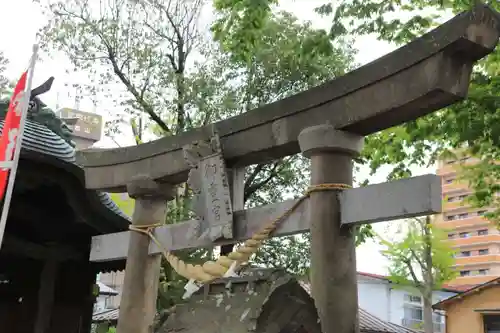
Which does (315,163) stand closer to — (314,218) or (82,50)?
(314,218)

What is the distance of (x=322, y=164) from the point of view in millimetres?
4105

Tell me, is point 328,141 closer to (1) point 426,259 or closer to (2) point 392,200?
(2) point 392,200

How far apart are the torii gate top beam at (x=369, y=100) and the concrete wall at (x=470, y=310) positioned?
50.9 ft

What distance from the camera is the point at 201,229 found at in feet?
16.2

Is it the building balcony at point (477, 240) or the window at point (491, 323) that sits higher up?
the building balcony at point (477, 240)

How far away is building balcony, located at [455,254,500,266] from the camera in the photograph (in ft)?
148

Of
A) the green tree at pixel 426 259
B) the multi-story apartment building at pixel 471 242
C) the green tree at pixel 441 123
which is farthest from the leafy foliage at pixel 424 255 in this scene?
the multi-story apartment building at pixel 471 242

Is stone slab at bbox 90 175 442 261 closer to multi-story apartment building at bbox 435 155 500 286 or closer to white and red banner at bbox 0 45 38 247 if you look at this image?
white and red banner at bbox 0 45 38 247

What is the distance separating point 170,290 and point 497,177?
6748 millimetres

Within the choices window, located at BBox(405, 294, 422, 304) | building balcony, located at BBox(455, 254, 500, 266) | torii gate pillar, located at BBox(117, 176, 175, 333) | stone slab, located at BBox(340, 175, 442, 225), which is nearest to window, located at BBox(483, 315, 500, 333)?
window, located at BBox(405, 294, 422, 304)

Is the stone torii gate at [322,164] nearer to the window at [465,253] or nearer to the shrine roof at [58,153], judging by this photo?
the shrine roof at [58,153]

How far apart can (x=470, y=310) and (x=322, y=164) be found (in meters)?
16.3

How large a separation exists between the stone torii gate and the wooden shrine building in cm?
144

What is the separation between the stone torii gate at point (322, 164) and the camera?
3541 millimetres
